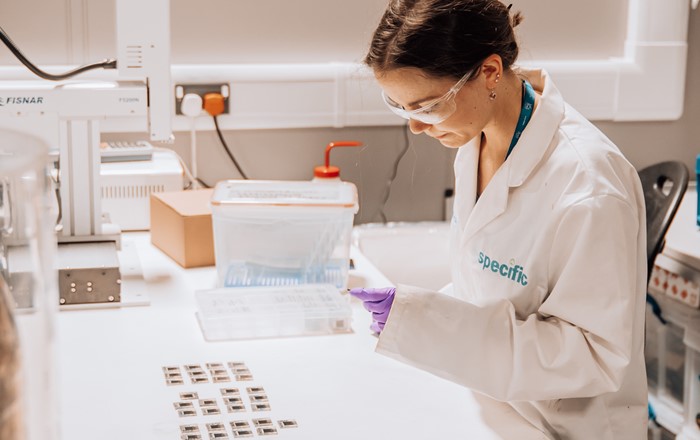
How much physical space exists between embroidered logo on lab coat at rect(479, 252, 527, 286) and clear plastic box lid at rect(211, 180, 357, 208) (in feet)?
1.43

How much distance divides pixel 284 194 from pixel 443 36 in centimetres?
66

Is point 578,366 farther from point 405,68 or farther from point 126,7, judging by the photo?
point 126,7

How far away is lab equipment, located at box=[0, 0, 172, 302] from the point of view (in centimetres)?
175

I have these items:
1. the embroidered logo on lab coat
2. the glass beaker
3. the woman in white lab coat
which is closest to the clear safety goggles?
the woman in white lab coat

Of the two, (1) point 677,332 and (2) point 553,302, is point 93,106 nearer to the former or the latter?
(2) point 553,302

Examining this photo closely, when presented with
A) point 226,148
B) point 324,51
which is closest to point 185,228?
point 226,148

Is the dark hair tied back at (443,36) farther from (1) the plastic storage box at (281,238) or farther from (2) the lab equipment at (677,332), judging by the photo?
(2) the lab equipment at (677,332)

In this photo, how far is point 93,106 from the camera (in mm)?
1771

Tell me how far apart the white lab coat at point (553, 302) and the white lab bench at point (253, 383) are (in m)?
0.07

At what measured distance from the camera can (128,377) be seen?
4.55ft

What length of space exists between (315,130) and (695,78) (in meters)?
1.18

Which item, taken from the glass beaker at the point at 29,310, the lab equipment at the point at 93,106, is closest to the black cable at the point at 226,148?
the lab equipment at the point at 93,106

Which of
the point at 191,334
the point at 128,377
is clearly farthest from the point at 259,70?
the point at 128,377

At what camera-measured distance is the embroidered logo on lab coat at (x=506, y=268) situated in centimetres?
136
